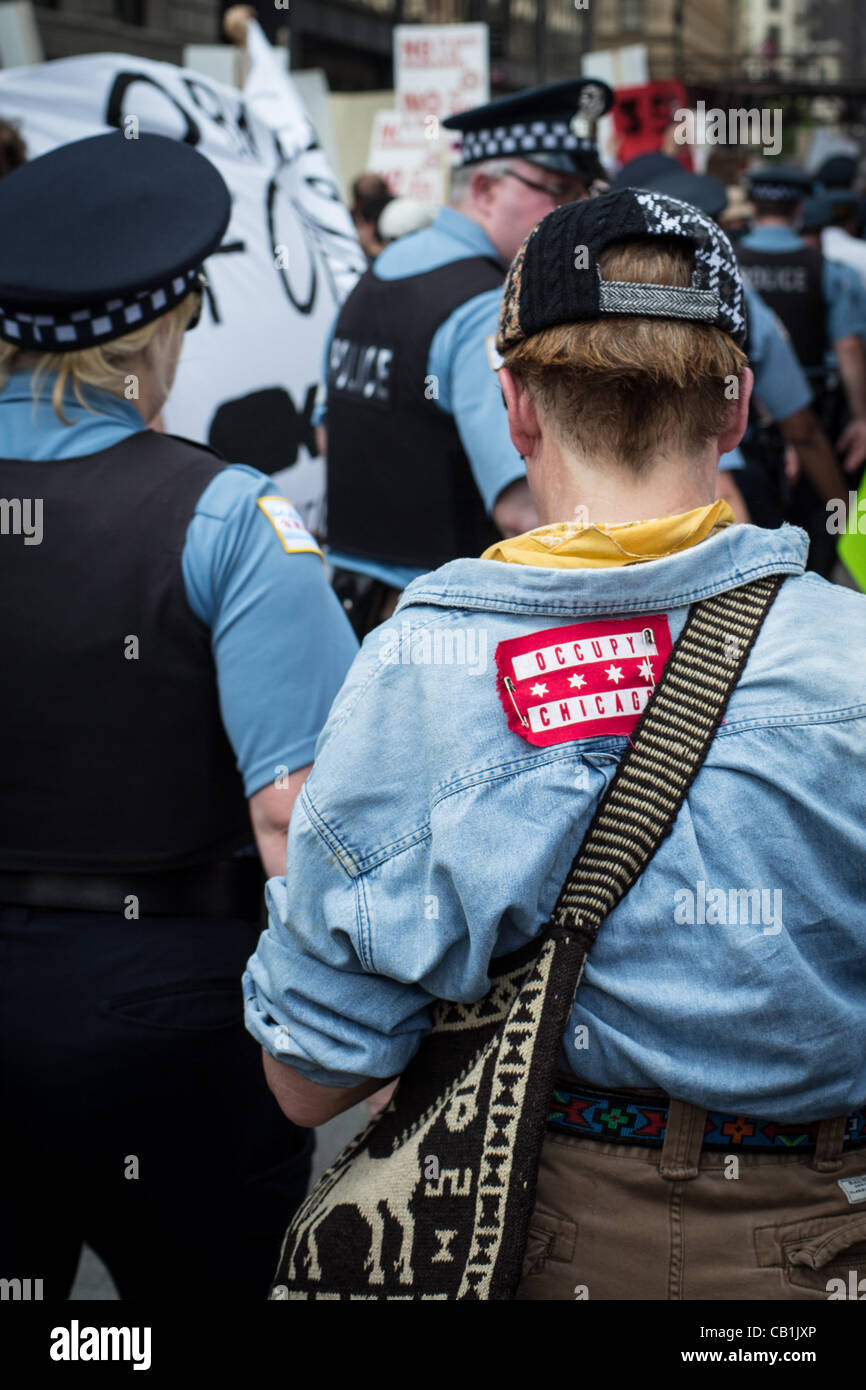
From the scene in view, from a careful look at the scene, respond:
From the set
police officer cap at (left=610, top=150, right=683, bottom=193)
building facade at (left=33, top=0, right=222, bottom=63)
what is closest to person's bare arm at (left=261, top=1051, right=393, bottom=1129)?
police officer cap at (left=610, top=150, right=683, bottom=193)

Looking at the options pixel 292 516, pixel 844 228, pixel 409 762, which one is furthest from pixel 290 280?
pixel 844 228

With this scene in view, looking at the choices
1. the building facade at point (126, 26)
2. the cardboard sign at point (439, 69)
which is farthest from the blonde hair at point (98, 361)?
the building facade at point (126, 26)

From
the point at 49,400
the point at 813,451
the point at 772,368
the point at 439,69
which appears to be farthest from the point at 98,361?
the point at 439,69

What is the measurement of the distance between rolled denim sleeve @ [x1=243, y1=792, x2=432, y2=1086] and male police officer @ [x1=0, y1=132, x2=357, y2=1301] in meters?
0.49

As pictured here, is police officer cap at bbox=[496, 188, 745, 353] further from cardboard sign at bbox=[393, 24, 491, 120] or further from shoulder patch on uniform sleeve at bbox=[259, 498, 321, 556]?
cardboard sign at bbox=[393, 24, 491, 120]

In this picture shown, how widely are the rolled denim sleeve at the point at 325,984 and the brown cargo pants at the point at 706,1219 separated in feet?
0.71

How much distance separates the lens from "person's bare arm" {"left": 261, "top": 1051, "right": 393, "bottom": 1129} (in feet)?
4.81

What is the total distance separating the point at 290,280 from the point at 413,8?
28.3 m

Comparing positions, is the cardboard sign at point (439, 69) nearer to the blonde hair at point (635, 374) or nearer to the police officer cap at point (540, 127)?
the police officer cap at point (540, 127)

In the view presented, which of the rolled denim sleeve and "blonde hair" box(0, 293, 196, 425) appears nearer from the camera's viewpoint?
the rolled denim sleeve

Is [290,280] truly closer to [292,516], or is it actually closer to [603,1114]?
[292,516]

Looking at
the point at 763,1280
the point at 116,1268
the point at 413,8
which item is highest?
the point at 413,8

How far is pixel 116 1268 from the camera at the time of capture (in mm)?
1957
